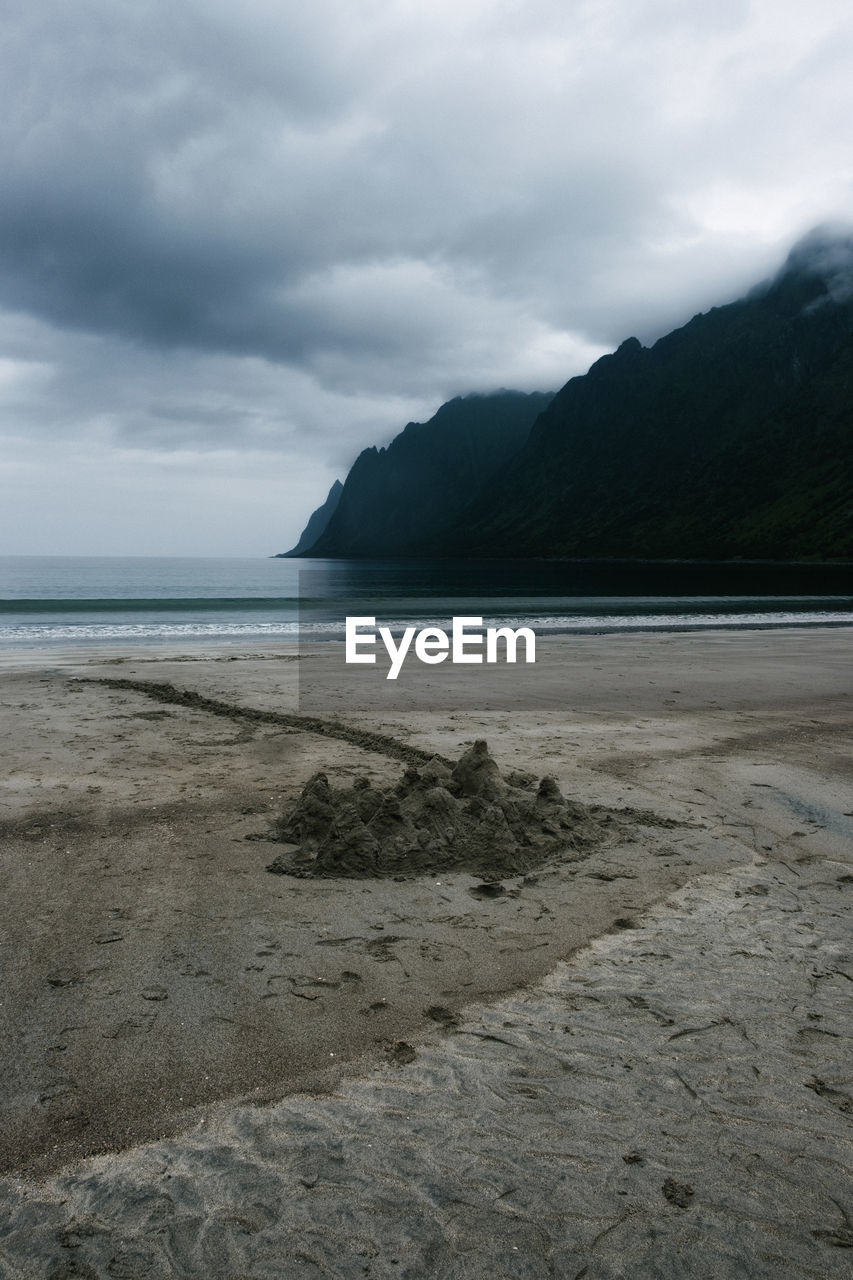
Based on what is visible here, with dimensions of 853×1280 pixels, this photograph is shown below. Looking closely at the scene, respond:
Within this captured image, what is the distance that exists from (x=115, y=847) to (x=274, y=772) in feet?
9.12

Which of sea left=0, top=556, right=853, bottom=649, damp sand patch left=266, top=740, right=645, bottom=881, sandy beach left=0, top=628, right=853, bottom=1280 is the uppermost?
sea left=0, top=556, right=853, bottom=649

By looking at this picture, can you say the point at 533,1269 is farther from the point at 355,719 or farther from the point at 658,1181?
the point at 355,719

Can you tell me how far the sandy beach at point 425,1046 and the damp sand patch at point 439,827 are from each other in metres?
0.19

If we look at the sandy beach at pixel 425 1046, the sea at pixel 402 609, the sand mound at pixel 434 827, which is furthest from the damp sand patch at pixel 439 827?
the sea at pixel 402 609

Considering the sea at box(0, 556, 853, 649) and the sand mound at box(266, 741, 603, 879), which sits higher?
the sea at box(0, 556, 853, 649)

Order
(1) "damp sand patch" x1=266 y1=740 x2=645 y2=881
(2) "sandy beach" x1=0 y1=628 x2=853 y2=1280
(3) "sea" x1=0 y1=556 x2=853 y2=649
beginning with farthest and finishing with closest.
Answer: (3) "sea" x1=0 y1=556 x2=853 y2=649 < (1) "damp sand patch" x1=266 y1=740 x2=645 y2=881 < (2) "sandy beach" x1=0 y1=628 x2=853 y2=1280

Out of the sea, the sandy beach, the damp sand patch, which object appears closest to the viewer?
the sandy beach

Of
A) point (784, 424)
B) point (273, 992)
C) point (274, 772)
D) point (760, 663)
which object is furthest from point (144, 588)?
point (784, 424)

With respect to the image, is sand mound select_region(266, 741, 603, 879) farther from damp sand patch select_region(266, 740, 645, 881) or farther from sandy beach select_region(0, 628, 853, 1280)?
sandy beach select_region(0, 628, 853, 1280)

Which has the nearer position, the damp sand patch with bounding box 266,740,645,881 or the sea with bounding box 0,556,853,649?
the damp sand patch with bounding box 266,740,645,881

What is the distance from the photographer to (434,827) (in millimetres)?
6773

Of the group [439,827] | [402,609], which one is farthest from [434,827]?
[402,609]

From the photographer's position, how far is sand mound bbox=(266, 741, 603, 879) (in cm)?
634

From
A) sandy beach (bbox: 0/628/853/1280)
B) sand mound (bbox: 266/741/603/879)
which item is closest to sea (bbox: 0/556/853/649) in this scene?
→ sand mound (bbox: 266/741/603/879)
